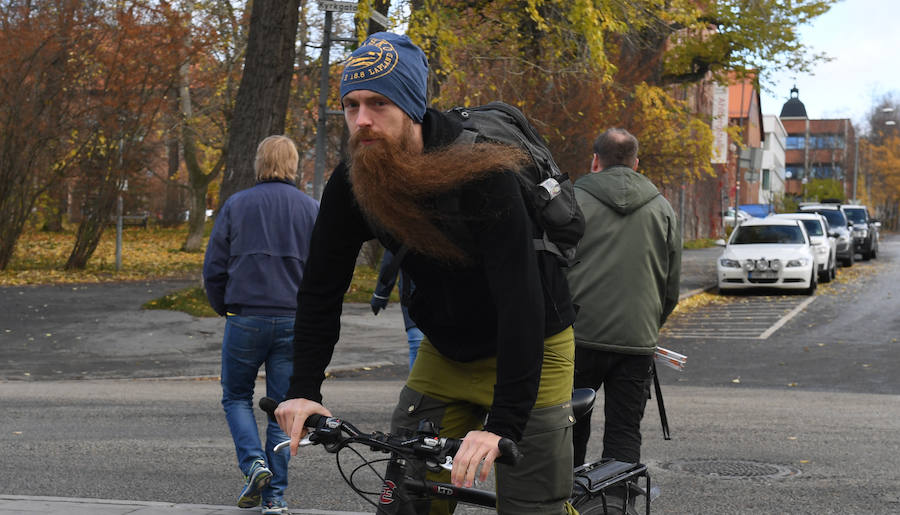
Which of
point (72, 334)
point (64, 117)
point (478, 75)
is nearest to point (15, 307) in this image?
point (72, 334)

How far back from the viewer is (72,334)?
14562 millimetres

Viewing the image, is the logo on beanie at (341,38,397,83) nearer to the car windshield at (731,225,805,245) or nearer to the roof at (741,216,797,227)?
the car windshield at (731,225,805,245)

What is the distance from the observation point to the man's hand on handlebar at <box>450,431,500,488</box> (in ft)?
8.18

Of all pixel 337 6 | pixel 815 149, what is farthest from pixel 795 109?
pixel 337 6

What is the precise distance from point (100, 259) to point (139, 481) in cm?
2141

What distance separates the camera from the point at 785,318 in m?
18.6

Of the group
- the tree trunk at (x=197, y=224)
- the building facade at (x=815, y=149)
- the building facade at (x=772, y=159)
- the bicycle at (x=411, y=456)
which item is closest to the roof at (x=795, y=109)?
the building facade at (x=815, y=149)

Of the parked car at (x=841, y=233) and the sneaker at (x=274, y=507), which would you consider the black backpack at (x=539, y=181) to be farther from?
the parked car at (x=841, y=233)

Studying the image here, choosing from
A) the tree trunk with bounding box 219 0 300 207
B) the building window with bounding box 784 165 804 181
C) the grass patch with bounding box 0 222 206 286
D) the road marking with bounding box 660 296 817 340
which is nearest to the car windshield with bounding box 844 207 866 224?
the road marking with bounding box 660 296 817 340

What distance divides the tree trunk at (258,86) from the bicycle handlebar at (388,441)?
13319 mm

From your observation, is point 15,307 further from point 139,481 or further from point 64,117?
point 139,481

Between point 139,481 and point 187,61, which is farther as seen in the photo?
point 187,61

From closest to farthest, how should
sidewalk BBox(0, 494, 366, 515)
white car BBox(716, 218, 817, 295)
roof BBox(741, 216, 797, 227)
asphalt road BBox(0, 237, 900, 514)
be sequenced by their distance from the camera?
sidewalk BBox(0, 494, 366, 515) < asphalt road BBox(0, 237, 900, 514) < white car BBox(716, 218, 817, 295) < roof BBox(741, 216, 797, 227)

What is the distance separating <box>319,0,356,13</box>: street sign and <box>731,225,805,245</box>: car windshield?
12.2 m
